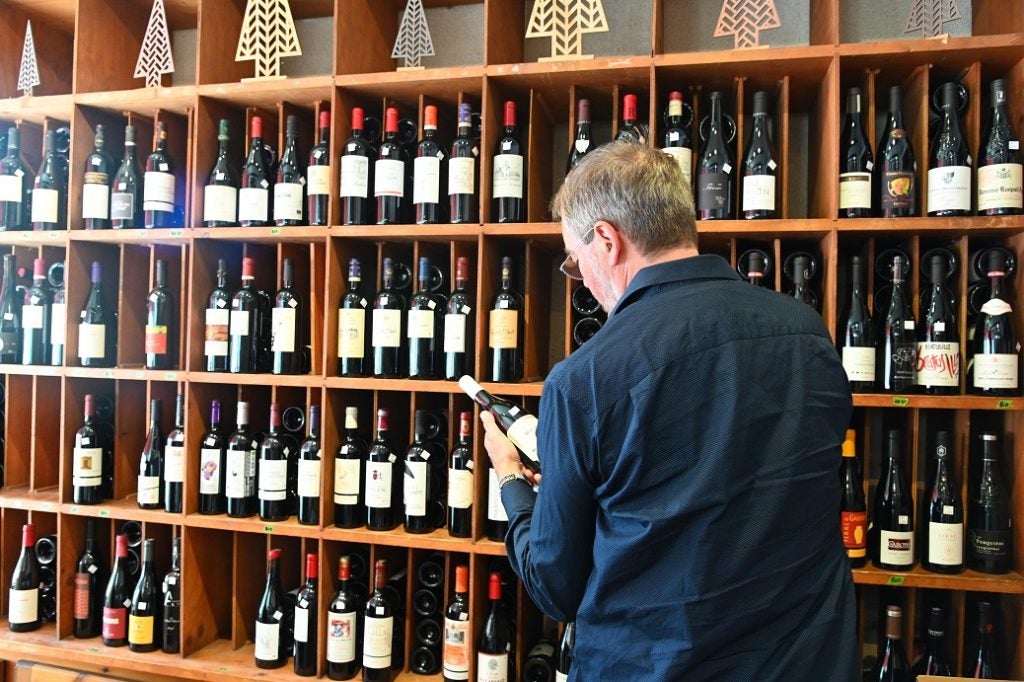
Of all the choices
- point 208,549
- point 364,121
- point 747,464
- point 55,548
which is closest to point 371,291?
point 364,121

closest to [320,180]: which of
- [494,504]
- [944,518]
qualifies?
[494,504]

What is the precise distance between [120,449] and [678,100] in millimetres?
2000

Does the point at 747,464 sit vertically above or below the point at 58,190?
below

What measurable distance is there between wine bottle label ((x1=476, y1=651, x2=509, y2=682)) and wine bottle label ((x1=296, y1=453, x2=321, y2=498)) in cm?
64

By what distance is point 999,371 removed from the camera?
192 centimetres

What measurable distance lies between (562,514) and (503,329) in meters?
1.03

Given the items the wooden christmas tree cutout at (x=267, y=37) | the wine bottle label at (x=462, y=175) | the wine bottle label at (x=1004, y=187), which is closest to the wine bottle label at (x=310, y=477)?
the wine bottle label at (x=462, y=175)

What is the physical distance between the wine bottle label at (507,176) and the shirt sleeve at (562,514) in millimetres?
1083

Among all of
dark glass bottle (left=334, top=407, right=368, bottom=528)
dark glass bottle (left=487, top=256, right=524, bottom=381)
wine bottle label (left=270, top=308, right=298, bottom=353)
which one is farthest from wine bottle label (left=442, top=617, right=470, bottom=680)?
wine bottle label (left=270, top=308, right=298, bottom=353)

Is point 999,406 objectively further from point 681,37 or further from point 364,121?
point 364,121

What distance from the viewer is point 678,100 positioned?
2107 mm

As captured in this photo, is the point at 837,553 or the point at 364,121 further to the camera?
the point at 364,121

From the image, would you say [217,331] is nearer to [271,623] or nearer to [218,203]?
[218,203]

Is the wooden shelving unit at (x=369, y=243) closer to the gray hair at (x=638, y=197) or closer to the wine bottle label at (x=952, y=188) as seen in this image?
the wine bottle label at (x=952, y=188)
